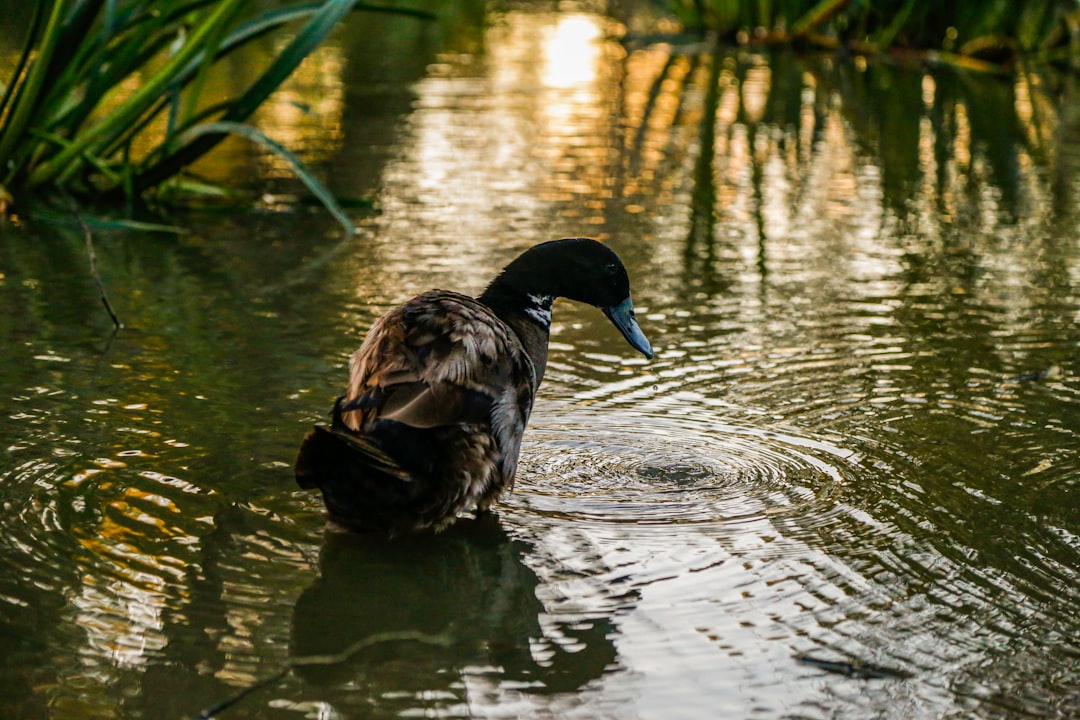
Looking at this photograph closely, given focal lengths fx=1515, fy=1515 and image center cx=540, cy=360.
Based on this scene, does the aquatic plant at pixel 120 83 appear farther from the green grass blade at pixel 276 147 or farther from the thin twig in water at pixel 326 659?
the thin twig in water at pixel 326 659

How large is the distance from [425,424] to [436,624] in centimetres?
54

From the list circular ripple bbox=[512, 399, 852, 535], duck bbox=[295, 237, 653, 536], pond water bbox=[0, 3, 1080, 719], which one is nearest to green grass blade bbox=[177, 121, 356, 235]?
pond water bbox=[0, 3, 1080, 719]

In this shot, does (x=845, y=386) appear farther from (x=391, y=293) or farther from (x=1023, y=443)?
(x=391, y=293)

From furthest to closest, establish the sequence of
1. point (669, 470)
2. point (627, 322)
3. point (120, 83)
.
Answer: point (120, 83) < point (627, 322) < point (669, 470)

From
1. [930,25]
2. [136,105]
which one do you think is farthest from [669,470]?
[930,25]

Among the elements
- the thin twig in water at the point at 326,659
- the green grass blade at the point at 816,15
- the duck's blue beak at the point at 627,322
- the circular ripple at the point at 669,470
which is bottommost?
the circular ripple at the point at 669,470

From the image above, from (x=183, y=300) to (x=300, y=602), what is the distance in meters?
3.21

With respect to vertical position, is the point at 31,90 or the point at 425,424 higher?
the point at 31,90

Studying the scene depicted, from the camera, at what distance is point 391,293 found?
23.1ft

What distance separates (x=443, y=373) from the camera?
418cm

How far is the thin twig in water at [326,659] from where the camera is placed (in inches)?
126

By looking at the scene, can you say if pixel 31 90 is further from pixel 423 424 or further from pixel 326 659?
pixel 326 659

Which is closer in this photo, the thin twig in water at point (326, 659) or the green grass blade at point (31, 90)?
the thin twig in water at point (326, 659)

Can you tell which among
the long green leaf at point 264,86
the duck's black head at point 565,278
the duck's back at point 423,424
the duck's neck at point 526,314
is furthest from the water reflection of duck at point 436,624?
the long green leaf at point 264,86
